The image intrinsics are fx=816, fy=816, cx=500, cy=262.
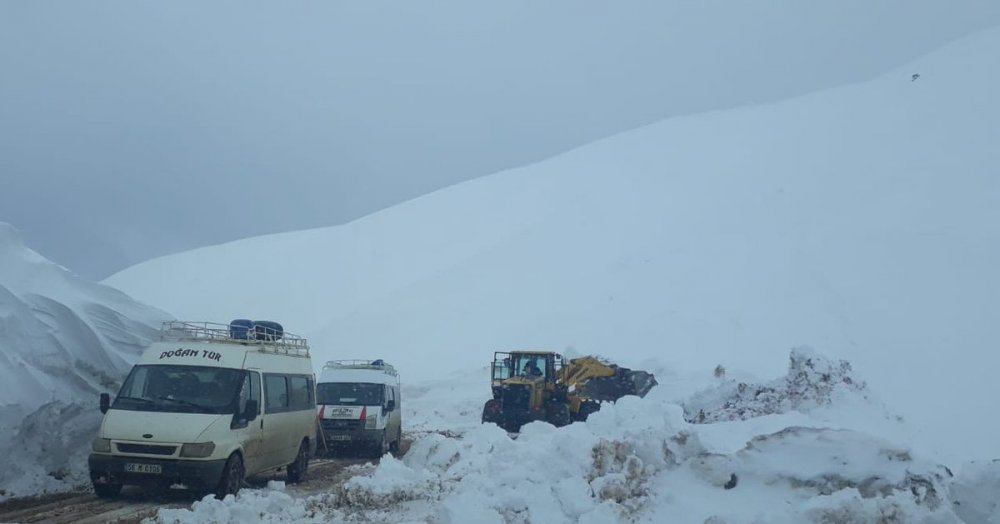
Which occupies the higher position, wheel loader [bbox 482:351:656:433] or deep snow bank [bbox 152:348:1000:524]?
wheel loader [bbox 482:351:656:433]

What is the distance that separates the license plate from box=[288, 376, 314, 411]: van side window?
3.13 metres

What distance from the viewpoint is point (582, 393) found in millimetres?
25203

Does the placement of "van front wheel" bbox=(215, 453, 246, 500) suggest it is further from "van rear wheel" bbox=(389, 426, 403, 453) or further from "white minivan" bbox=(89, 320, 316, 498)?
"van rear wheel" bbox=(389, 426, 403, 453)

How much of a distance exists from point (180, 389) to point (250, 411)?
951mm

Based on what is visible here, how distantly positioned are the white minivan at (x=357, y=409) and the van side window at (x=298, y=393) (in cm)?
266

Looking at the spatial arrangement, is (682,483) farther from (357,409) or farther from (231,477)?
(357,409)

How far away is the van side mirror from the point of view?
10617 mm

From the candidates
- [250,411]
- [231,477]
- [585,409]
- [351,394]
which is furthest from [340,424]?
[585,409]

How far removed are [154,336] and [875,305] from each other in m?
27.5

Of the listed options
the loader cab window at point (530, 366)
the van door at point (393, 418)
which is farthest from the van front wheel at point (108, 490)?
the loader cab window at point (530, 366)

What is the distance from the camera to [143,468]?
976 cm

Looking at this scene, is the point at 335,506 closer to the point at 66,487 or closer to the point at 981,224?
the point at 66,487

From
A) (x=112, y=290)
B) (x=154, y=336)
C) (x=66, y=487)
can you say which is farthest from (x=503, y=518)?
(x=112, y=290)

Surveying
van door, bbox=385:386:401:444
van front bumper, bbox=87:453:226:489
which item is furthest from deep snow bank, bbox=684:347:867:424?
van front bumper, bbox=87:453:226:489
